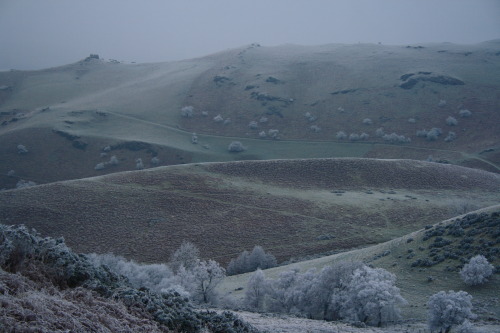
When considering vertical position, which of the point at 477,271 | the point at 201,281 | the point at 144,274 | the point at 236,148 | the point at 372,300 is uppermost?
the point at 477,271

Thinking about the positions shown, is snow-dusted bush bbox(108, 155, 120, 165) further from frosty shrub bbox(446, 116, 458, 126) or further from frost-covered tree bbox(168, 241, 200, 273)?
frosty shrub bbox(446, 116, 458, 126)

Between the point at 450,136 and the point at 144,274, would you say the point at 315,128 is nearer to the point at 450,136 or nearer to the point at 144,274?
the point at 450,136

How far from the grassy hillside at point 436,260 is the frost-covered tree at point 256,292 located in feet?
8.32

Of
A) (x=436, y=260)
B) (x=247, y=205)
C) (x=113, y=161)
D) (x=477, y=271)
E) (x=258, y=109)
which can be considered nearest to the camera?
(x=477, y=271)

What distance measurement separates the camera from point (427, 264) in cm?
2683

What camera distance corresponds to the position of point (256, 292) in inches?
1015

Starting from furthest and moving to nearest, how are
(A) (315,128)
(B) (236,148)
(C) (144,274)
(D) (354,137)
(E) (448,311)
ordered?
(A) (315,128)
(D) (354,137)
(B) (236,148)
(C) (144,274)
(E) (448,311)

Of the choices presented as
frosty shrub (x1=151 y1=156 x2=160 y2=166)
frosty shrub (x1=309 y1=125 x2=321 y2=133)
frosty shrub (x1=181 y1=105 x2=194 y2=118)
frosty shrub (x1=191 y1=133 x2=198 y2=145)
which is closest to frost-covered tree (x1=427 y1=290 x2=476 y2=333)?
frosty shrub (x1=151 y1=156 x2=160 y2=166)

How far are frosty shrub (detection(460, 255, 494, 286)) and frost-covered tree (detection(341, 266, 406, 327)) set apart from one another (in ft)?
16.2

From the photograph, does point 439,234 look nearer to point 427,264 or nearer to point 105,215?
point 427,264

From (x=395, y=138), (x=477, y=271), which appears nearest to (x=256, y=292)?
(x=477, y=271)

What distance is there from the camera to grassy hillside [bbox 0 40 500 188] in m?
89.3

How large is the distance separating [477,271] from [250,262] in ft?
63.5

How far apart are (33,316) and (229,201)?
44.1 m
